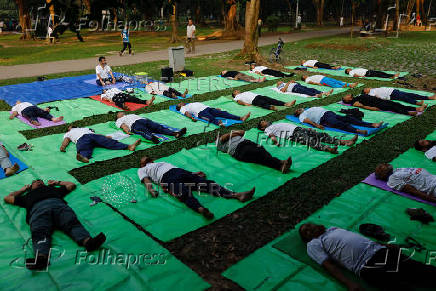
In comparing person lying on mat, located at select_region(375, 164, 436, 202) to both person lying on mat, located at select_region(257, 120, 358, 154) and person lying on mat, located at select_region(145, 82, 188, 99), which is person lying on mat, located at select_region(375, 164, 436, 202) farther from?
person lying on mat, located at select_region(145, 82, 188, 99)

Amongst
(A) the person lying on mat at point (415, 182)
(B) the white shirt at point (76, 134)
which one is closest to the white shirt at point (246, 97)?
(B) the white shirt at point (76, 134)

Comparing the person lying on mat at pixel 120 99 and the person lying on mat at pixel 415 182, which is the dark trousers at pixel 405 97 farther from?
the person lying on mat at pixel 120 99

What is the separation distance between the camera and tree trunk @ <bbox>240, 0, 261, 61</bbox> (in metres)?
15.8

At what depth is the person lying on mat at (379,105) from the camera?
8703mm

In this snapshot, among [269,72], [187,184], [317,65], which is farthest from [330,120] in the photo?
[317,65]

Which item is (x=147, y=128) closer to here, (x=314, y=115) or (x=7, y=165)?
(x=7, y=165)

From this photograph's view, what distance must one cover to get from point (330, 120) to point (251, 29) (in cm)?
1031

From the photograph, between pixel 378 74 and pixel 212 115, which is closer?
pixel 212 115

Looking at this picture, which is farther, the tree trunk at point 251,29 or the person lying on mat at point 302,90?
the tree trunk at point 251,29

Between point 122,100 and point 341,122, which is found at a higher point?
point 122,100

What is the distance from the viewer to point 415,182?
193 inches

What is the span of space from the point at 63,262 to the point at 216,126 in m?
5.07

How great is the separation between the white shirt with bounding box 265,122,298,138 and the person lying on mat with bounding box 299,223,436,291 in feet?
11.6

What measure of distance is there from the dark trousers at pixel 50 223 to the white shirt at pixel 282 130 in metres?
4.41
